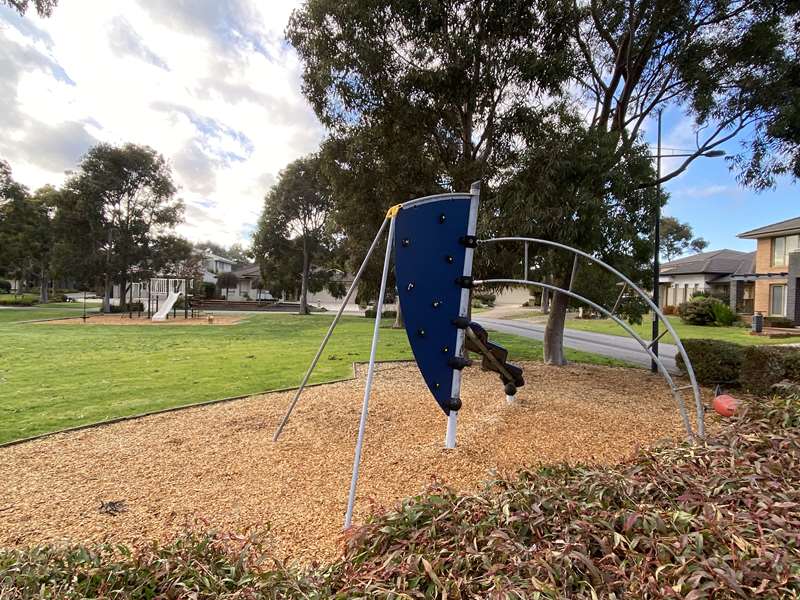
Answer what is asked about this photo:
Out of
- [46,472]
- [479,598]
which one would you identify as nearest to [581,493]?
[479,598]

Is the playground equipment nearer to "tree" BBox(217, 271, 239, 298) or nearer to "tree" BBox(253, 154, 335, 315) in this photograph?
"tree" BBox(253, 154, 335, 315)

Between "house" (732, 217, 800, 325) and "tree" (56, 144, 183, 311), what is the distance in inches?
1393

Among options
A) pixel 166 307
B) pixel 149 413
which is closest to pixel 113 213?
pixel 166 307

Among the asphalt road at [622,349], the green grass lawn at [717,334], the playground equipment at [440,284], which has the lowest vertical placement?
the asphalt road at [622,349]

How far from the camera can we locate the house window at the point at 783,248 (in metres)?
22.8

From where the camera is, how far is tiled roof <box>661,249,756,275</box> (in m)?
30.2

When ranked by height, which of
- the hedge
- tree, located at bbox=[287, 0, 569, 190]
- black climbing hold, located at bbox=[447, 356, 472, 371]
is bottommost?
the hedge

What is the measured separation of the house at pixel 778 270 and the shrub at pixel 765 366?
1971 cm

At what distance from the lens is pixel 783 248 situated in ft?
77.2

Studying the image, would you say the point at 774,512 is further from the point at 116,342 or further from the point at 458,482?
the point at 116,342

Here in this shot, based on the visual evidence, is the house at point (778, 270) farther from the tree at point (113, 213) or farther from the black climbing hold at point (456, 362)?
the tree at point (113, 213)

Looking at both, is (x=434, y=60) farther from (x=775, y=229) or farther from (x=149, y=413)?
(x=775, y=229)

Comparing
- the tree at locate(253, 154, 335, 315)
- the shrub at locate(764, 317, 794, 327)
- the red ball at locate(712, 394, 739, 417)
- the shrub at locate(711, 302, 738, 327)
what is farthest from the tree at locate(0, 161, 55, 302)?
the shrub at locate(764, 317, 794, 327)

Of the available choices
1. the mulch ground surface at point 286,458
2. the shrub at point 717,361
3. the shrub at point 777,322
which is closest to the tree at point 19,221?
the mulch ground surface at point 286,458
